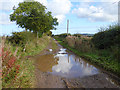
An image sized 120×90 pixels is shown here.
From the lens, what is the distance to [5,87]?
3.43m

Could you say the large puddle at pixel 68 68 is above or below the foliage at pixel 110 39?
below

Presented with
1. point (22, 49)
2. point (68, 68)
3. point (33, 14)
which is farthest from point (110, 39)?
point (33, 14)

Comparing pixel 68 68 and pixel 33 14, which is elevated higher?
pixel 33 14

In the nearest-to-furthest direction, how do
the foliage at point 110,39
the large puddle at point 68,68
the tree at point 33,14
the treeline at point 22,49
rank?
the treeline at point 22,49
the large puddle at point 68,68
the foliage at point 110,39
the tree at point 33,14

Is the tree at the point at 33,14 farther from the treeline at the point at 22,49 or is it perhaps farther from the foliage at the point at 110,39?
the foliage at the point at 110,39

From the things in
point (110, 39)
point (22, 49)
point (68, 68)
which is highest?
point (110, 39)

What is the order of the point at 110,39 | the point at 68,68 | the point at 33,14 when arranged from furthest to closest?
the point at 33,14 → the point at 110,39 → the point at 68,68

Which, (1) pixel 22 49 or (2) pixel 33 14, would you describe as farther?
(2) pixel 33 14

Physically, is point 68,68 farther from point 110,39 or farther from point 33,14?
point 33,14

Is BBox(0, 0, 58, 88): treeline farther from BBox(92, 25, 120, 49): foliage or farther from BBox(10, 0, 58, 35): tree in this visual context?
BBox(92, 25, 120, 49): foliage

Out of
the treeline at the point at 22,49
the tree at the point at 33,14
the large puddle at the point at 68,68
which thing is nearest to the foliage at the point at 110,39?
the large puddle at the point at 68,68

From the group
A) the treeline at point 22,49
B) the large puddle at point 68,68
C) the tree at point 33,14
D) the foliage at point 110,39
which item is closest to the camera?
the treeline at point 22,49

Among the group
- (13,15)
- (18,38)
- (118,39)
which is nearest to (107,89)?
(118,39)

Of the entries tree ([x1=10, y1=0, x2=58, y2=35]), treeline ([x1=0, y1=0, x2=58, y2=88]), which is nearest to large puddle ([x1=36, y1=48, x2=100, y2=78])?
treeline ([x1=0, y1=0, x2=58, y2=88])
